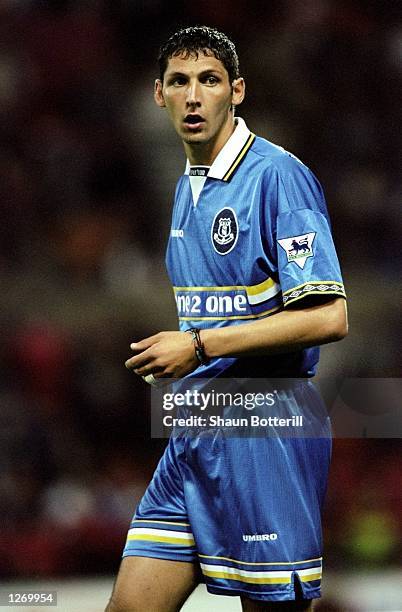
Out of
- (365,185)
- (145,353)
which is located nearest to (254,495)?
(145,353)

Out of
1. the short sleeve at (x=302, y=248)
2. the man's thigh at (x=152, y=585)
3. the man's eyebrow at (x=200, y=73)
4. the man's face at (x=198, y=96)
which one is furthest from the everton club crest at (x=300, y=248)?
the man's thigh at (x=152, y=585)

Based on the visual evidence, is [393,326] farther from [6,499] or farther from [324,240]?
[324,240]

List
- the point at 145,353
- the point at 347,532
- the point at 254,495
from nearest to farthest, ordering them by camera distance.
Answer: the point at 145,353 < the point at 254,495 < the point at 347,532

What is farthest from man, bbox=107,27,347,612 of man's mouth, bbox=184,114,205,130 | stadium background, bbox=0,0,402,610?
stadium background, bbox=0,0,402,610

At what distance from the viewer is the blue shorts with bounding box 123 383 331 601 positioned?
2404mm

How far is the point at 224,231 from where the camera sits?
247 centimetres

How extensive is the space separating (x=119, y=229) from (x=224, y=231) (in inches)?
73.8

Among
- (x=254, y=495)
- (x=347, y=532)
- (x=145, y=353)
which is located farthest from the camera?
(x=347, y=532)

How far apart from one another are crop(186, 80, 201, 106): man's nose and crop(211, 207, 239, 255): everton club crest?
243 mm

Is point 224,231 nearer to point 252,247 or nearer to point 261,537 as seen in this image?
point 252,247

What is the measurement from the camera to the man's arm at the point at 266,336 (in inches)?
89.4

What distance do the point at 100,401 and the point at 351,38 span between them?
1.69 meters

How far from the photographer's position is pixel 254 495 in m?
2.43

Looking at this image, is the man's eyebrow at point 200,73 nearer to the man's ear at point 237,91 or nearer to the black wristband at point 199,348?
the man's ear at point 237,91
